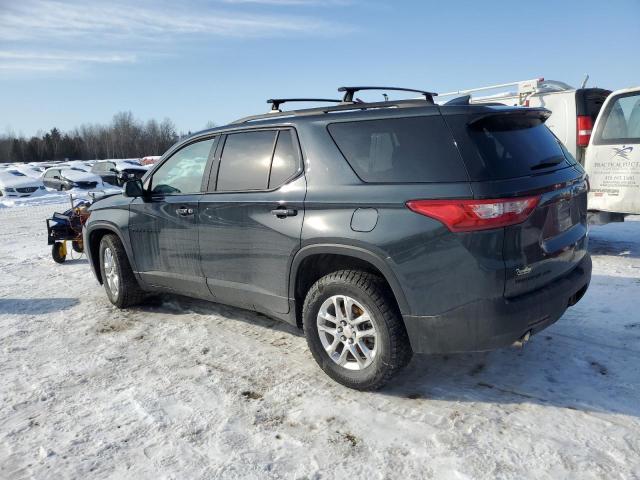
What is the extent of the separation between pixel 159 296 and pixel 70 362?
1.77 m

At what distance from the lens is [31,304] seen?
18.7 ft

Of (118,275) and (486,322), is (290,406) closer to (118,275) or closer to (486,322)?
(486,322)

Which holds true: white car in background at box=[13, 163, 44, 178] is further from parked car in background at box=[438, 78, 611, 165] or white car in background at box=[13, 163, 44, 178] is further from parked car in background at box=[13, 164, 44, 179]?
parked car in background at box=[438, 78, 611, 165]

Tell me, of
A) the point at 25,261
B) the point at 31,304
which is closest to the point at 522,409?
the point at 31,304

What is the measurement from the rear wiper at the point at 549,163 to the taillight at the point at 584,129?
423 centimetres

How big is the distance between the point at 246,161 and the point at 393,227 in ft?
5.07

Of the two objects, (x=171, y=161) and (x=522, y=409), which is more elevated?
(x=171, y=161)

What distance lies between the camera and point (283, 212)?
3621 mm

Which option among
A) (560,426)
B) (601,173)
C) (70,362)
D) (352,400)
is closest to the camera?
(560,426)

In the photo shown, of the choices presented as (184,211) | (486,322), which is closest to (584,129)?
(486,322)

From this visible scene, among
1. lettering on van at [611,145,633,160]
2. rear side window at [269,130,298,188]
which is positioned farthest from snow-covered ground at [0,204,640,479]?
lettering on van at [611,145,633,160]

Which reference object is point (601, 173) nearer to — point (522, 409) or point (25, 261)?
point (522, 409)

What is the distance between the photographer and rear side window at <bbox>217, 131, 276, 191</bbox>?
3900 mm

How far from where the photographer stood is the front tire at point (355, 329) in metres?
3.16
